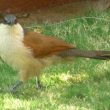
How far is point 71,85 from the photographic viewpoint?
604 cm

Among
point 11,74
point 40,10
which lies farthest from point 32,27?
point 11,74

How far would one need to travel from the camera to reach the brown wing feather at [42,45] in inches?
225

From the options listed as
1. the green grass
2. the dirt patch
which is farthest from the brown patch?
the green grass

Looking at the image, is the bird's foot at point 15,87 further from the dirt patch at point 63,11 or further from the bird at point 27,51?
the dirt patch at point 63,11

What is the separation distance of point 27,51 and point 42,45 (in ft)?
0.63

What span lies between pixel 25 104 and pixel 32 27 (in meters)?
3.11

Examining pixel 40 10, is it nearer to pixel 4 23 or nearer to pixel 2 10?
pixel 2 10

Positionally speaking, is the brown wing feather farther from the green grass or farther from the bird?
the green grass

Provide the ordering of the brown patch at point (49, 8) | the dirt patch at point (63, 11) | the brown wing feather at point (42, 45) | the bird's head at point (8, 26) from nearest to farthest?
the bird's head at point (8, 26) < the brown wing feather at point (42, 45) < the brown patch at point (49, 8) < the dirt patch at point (63, 11)

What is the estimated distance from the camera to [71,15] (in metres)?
8.92

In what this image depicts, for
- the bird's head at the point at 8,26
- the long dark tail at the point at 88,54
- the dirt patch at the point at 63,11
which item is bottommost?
the long dark tail at the point at 88,54

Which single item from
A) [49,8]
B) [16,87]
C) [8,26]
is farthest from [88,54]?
[49,8]

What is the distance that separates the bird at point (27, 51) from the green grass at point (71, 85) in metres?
0.21

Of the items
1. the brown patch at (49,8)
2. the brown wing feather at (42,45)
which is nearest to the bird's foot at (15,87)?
the brown wing feather at (42,45)
